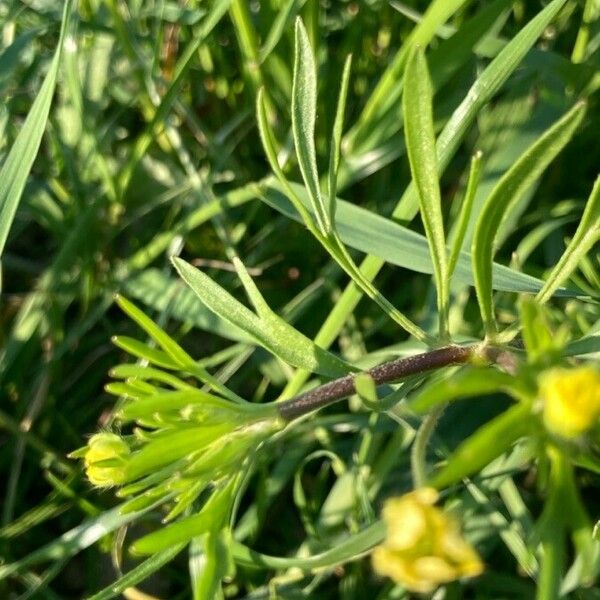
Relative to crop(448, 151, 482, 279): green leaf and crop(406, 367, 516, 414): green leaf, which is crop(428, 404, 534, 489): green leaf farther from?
crop(448, 151, 482, 279): green leaf

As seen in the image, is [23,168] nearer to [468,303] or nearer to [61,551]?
[61,551]

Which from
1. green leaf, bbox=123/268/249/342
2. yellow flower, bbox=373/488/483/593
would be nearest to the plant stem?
yellow flower, bbox=373/488/483/593

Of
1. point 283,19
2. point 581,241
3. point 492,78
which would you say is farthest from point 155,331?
point 283,19

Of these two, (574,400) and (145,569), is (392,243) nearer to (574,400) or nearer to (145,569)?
(145,569)

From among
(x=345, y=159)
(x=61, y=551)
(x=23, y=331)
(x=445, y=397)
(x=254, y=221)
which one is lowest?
(x=61, y=551)

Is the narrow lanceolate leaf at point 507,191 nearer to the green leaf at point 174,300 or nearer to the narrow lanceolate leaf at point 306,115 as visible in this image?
the narrow lanceolate leaf at point 306,115

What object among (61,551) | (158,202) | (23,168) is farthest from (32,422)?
(23,168)
